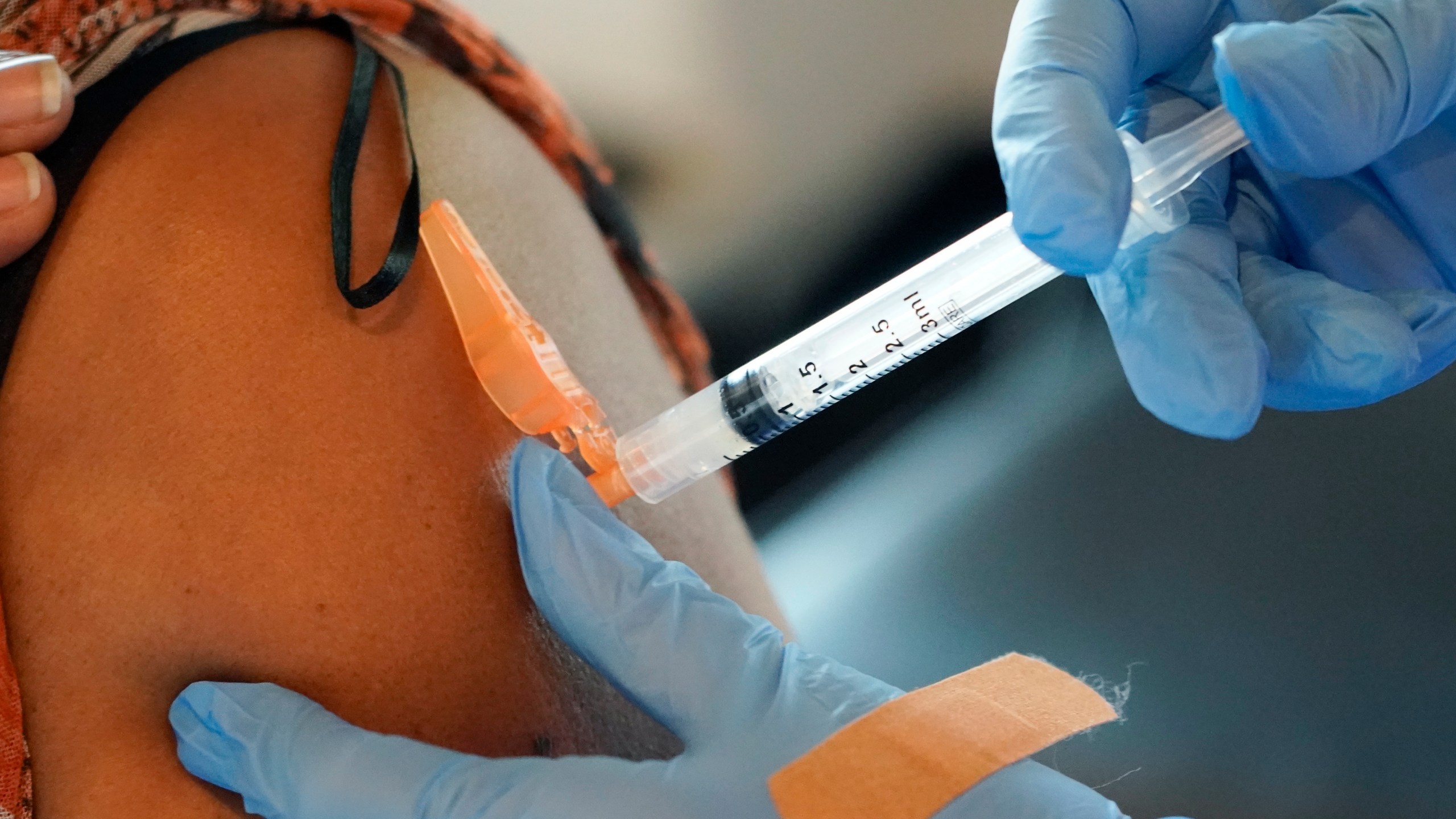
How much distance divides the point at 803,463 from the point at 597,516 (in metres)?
0.99

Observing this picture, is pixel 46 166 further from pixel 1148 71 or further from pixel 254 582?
pixel 1148 71

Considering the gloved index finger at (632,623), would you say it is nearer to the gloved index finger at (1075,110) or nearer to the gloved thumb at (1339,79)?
the gloved index finger at (1075,110)

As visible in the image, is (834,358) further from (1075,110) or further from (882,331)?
(1075,110)

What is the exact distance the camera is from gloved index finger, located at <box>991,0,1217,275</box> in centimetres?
84

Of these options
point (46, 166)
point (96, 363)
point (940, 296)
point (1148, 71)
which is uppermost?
point (46, 166)

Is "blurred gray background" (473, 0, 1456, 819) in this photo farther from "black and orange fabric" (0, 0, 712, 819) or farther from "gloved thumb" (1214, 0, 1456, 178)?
"gloved thumb" (1214, 0, 1456, 178)

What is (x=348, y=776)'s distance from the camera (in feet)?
2.39

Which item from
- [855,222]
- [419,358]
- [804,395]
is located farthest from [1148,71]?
[419,358]

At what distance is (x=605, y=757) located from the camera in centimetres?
81

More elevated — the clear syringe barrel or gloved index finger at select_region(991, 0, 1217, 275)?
gloved index finger at select_region(991, 0, 1217, 275)

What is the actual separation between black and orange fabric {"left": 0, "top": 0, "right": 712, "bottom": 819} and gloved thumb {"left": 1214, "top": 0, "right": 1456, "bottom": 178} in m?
0.86

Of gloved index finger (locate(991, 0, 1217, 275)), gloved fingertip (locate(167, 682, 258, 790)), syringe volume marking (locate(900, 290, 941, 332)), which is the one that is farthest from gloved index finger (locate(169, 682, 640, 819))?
gloved index finger (locate(991, 0, 1217, 275))

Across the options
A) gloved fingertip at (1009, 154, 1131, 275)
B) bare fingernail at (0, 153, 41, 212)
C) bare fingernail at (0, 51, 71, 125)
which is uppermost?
bare fingernail at (0, 51, 71, 125)

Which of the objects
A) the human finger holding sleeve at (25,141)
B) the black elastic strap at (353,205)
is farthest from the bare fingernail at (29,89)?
the black elastic strap at (353,205)
